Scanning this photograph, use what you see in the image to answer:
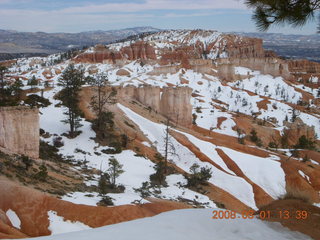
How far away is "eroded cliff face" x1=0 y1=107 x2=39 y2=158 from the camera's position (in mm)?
20672

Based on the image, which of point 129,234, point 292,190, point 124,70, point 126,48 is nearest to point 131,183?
point 292,190

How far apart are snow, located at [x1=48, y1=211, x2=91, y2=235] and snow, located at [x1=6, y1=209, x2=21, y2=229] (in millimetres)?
1231

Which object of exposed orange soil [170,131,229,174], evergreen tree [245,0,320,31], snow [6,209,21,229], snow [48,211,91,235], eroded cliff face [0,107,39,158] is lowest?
exposed orange soil [170,131,229,174]

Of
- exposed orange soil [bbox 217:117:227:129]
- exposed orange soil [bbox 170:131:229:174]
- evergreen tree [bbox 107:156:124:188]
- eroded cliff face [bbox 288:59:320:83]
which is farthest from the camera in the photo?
eroded cliff face [bbox 288:59:320:83]

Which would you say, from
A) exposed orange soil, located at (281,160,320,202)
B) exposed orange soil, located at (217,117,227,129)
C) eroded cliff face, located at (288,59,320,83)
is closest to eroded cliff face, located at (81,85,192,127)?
exposed orange soil, located at (217,117,227,129)

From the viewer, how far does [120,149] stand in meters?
28.0

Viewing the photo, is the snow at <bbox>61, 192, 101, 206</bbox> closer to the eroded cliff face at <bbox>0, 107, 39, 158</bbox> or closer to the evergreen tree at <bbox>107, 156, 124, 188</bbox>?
the evergreen tree at <bbox>107, 156, 124, 188</bbox>

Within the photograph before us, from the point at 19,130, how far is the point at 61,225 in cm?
1110

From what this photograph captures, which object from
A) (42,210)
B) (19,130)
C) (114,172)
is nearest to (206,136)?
(114,172)

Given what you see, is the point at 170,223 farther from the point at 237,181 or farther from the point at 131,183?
the point at 237,181

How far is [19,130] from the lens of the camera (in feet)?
70.2

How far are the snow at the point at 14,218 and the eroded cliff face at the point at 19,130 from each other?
9.02 m

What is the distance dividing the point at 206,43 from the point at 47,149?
155467mm

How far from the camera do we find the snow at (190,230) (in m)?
6.35
